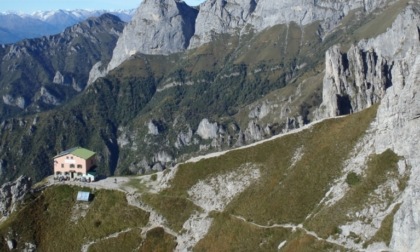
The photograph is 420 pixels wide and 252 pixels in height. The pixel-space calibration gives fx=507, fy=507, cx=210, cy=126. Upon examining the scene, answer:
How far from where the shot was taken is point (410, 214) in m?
82.6

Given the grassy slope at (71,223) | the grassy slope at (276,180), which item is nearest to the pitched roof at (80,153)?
the grassy slope at (71,223)

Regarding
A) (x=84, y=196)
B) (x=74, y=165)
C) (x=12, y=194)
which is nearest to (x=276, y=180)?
(x=84, y=196)

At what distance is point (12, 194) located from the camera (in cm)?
14175

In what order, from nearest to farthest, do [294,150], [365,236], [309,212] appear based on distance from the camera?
[365,236]
[309,212]
[294,150]

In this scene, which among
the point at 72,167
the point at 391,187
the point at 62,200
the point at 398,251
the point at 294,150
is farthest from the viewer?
the point at 72,167

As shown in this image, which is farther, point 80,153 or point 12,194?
point 80,153

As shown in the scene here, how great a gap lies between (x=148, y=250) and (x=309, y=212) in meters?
38.7

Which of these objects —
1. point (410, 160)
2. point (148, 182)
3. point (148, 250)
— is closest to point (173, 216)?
point (148, 250)

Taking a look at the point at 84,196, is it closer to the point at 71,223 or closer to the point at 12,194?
the point at 71,223

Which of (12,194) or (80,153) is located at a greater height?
(80,153)

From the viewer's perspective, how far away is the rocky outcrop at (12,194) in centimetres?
14000

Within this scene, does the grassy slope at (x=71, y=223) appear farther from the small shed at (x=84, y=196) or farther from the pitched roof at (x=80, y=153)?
the pitched roof at (x=80, y=153)

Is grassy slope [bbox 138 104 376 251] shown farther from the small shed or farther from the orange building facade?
the orange building facade

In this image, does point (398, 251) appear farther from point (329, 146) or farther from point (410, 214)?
point (329, 146)
